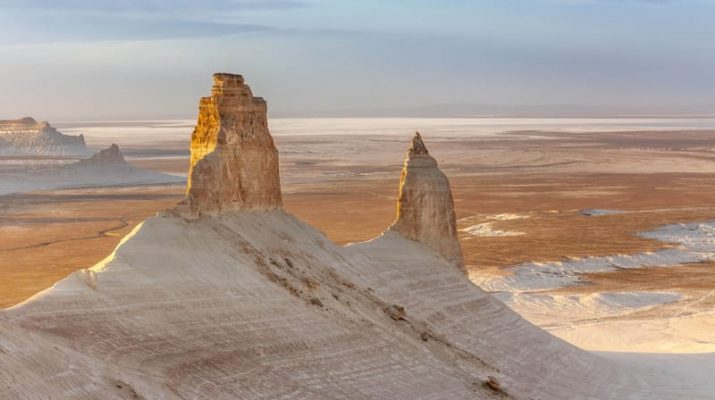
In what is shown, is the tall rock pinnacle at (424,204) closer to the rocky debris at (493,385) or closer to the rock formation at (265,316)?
the rock formation at (265,316)

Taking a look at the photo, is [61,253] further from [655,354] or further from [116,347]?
[116,347]

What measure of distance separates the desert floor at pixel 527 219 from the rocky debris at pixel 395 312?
37.9 feet

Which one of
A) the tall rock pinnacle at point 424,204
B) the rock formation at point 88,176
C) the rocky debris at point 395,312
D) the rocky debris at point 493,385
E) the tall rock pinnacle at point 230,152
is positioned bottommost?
the rock formation at point 88,176

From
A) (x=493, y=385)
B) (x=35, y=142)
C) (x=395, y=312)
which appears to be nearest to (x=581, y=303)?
(x=493, y=385)

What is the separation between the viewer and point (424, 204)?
91.7 ft

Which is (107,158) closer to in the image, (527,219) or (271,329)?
(527,219)

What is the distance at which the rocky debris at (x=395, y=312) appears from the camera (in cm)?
2267

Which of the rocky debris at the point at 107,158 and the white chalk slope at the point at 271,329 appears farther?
the rocky debris at the point at 107,158

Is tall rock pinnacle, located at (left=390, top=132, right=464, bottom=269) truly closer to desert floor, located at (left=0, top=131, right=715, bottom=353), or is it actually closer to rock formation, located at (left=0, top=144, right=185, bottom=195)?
desert floor, located at (left=0, top=131, right=715, bottom=353)

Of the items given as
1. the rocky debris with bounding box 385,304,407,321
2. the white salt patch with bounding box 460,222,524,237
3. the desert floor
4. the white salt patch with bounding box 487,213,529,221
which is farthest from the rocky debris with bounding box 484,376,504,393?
the white salt patch with bounding box 487,213,529,221

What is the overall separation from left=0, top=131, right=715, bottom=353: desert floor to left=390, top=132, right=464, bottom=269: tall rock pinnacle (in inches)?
310

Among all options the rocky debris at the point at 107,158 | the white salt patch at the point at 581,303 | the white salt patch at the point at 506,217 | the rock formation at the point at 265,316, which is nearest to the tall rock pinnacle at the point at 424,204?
the rock formation at the point at 265,316

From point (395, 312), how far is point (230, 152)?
5.14 metres

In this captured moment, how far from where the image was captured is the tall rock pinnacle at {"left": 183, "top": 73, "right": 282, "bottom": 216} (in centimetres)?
2136
